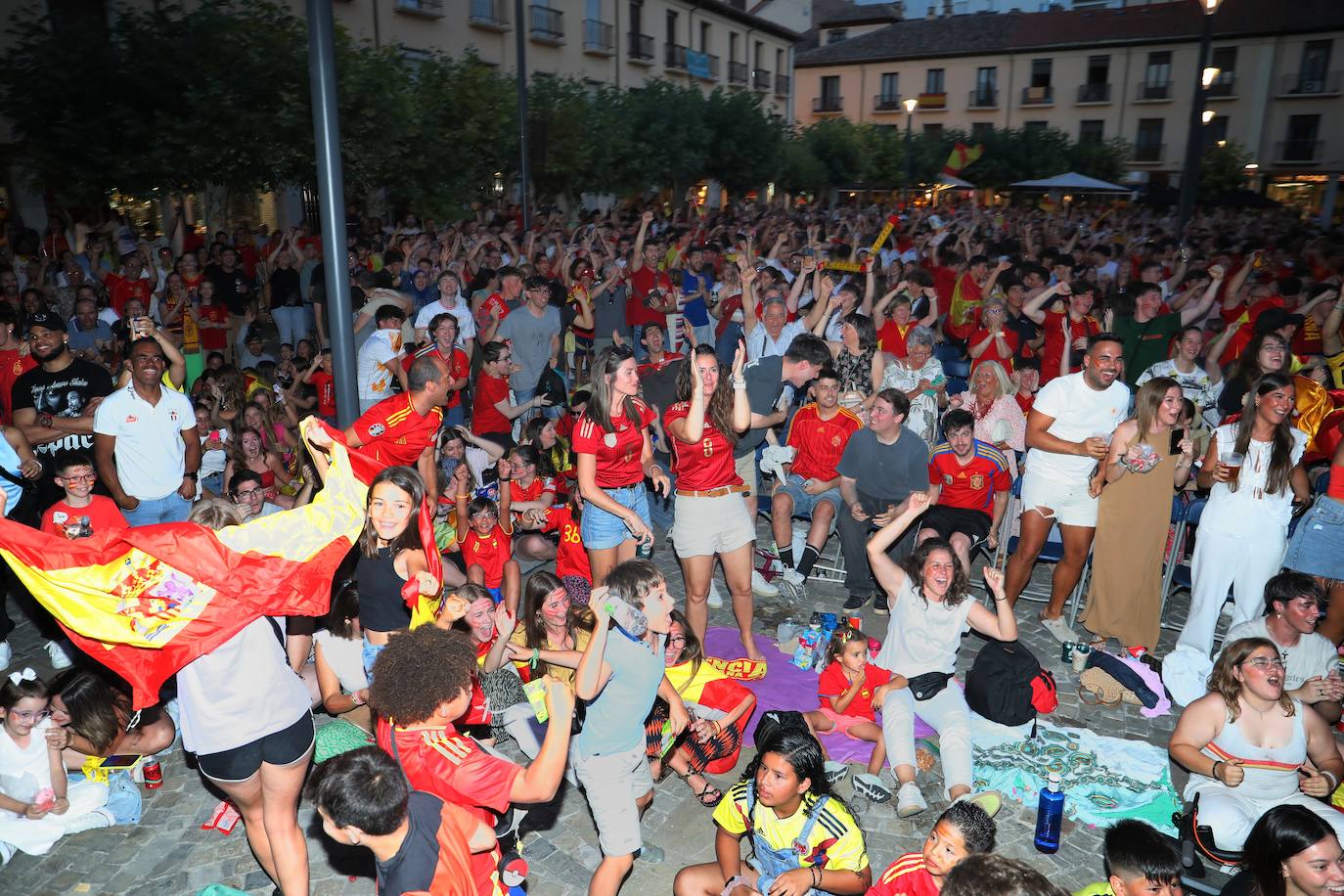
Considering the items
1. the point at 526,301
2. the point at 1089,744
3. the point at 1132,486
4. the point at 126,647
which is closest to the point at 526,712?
the point at 126,647

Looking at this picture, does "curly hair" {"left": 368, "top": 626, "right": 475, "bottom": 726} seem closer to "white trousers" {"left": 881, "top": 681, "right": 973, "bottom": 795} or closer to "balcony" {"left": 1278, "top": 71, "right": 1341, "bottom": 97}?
"white trousers" {"left": 881, "top": 681, "right": 973, "bottom": 795}

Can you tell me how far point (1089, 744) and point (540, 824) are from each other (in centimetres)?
310

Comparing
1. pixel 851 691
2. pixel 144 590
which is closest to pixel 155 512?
pixel 144 590

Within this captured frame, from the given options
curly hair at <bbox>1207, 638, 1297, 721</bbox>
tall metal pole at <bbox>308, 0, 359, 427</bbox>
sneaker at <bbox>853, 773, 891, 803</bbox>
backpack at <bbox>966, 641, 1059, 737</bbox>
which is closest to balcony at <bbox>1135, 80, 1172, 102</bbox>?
backpack at <bbox>966, 641, 1059, 737</bbox>

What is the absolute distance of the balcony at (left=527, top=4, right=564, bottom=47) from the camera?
29312 mm

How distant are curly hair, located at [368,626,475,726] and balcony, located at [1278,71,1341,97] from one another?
50.9 m

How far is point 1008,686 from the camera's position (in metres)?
5.57

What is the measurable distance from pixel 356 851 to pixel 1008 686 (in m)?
3.57

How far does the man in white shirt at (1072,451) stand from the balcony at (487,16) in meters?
24.7

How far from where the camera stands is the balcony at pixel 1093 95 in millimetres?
47406

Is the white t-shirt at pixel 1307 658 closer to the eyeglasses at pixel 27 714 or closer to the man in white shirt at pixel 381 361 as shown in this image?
the eyeglasses at pixel 27 714

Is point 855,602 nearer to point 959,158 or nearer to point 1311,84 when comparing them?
point 959,158

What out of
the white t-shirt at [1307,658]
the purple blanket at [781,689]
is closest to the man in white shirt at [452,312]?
the purple blanket at [781,689]

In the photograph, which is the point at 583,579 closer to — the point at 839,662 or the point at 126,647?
the point at 839,662
